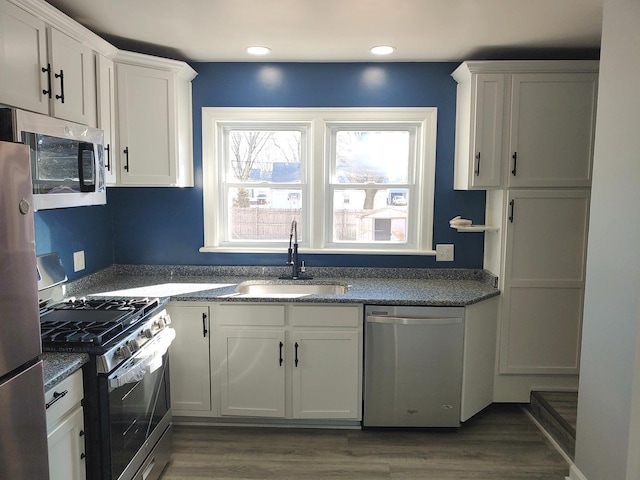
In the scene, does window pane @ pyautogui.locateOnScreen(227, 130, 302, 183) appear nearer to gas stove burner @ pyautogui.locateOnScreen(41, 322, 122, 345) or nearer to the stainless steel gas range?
the stainless steel gas range

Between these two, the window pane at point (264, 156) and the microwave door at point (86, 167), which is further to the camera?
the window pane at point (264, 156)

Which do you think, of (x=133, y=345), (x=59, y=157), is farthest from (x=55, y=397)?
(x=59, y=157)

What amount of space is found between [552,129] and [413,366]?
171 centimetres

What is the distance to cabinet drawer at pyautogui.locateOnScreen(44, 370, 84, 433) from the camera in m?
1.62

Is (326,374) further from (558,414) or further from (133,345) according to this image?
(558,414)

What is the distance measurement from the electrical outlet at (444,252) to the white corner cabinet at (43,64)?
236 cm

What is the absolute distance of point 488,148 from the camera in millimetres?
3035

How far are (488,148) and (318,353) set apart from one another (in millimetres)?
1684

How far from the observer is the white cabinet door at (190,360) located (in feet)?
9.48

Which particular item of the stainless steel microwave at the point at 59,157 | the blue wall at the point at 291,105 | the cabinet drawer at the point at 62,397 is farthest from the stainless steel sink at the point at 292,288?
the cabinet drawer at the point at 62,397

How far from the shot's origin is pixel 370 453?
274 centimetres

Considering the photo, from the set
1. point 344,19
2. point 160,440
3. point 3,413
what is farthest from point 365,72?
point 3,413

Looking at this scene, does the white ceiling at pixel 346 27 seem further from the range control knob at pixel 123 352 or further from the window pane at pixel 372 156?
the range control knob at pixel 123 352

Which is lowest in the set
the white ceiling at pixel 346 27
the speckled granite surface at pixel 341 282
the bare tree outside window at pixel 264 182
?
the speckled granite surface at pixel 341 282
